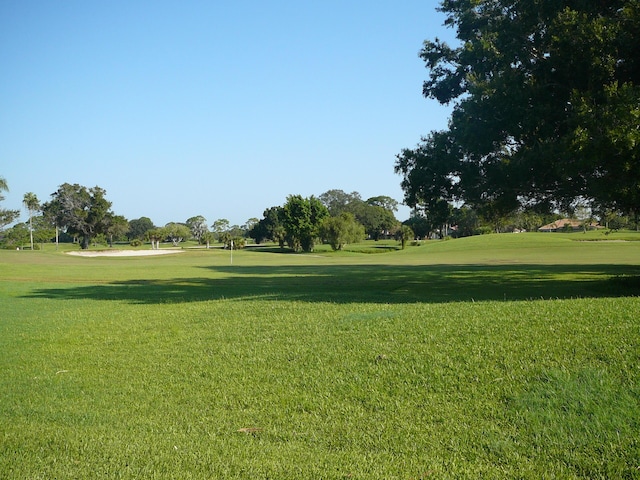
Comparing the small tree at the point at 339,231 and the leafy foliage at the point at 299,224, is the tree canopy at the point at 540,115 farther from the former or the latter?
the leafy foliage at the point at 299,224

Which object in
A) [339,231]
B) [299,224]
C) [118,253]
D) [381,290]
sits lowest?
[381,290]

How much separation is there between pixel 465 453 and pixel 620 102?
12021 millimetres

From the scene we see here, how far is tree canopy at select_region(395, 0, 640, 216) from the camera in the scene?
14.5m

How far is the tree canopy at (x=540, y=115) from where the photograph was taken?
14477 millimetres

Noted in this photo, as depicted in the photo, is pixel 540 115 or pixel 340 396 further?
pixel 540 115

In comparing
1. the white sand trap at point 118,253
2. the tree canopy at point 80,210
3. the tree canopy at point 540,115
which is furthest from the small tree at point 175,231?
the tree canopy at point 540,115

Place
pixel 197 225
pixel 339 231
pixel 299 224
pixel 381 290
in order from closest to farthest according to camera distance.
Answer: pixel 381 290 → pixel 339 231 → pixel 299 224 → pixel 197 225

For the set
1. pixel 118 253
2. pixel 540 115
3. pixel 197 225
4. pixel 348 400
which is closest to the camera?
pixel 348 400

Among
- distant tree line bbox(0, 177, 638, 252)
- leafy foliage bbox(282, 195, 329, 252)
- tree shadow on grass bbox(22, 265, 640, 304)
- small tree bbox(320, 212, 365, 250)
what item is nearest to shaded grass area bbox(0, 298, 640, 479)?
tree shadow on grass bbox(22, 265, 640, 304)

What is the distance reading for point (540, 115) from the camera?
17.2 metres

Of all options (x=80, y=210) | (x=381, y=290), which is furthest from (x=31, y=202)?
(x=381, y=290)

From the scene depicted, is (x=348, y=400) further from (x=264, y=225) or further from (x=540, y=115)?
(x=264, y=225)

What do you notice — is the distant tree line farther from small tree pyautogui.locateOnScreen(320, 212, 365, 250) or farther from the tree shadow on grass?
the tree shadow on grass

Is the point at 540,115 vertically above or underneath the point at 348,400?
above
